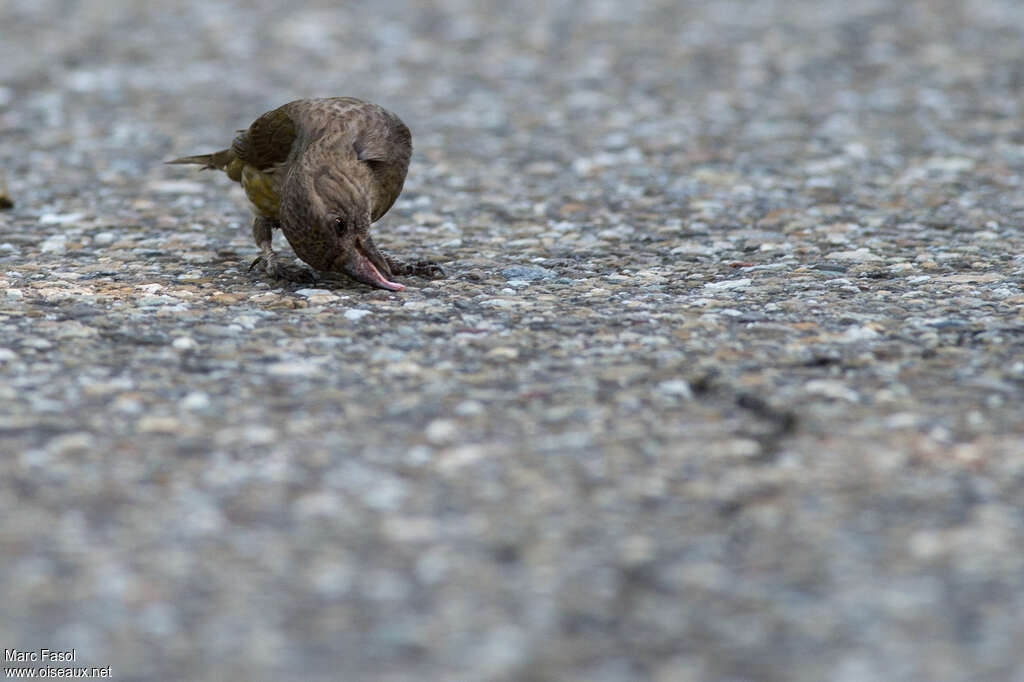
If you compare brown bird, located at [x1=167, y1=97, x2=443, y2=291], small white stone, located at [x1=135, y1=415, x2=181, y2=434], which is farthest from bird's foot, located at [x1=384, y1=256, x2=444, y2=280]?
small white stone, located at [x1=135, y1=415, x2=181, y2=434]

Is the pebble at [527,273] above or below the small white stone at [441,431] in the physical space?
above

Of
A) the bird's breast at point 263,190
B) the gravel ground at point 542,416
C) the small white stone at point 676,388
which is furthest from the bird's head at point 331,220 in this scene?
the small white stone at point 676,388

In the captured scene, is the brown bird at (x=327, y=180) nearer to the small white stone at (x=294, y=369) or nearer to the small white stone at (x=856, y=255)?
the small white stone at (x=294, y=369)

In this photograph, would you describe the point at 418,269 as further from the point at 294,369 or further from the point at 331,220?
the point at 294,369

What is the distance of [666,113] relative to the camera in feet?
35.0

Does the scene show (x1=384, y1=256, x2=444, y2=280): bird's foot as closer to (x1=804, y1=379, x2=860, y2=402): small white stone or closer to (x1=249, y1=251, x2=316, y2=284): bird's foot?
(x1=249, y1=251, x2=316, y2=284): bird's foot

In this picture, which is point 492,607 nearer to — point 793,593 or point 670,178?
point 793,593

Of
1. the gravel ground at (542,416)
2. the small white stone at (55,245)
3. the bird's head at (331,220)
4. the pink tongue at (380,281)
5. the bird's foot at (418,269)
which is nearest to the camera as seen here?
the gravel ground at (542,416)

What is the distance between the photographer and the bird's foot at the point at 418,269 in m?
6.35

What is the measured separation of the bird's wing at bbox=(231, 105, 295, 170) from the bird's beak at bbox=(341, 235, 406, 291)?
81 cm

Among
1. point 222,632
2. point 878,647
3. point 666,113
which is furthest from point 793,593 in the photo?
point 666,113

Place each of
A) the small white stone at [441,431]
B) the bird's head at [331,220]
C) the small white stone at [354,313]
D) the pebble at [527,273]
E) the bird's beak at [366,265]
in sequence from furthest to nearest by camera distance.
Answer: the pebble at [527,273] → the bird's beak at [366,265] → the bird's head at [331,220] → the small white stone at [354,313] → the small white stone at [441,431]

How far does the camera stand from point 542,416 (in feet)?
14.5

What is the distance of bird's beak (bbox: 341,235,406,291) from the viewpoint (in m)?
5.89
